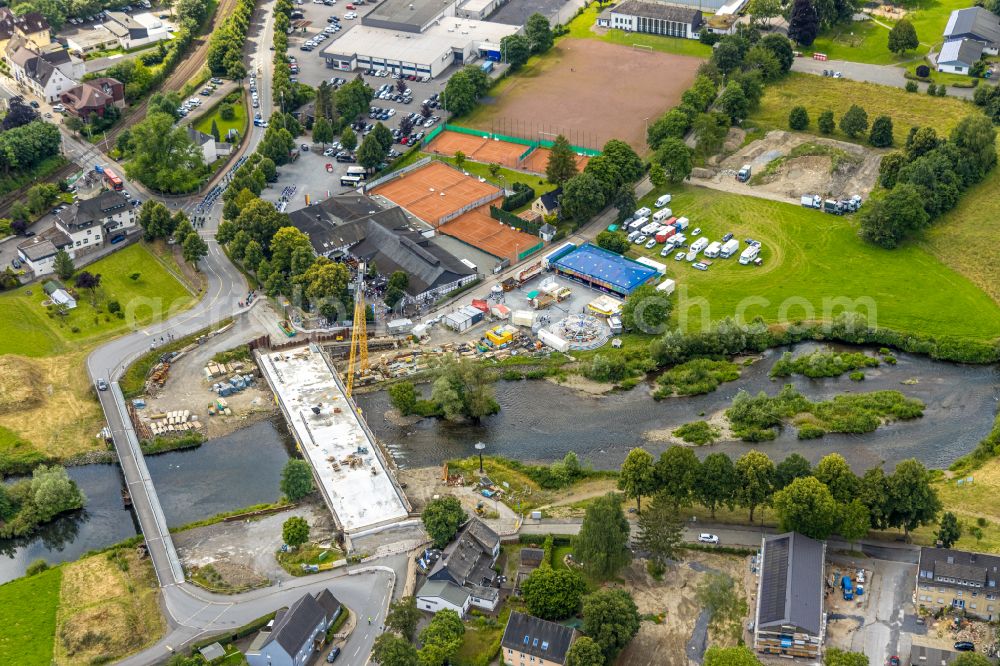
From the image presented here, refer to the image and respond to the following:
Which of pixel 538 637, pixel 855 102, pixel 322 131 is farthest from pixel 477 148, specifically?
pixel 538 637

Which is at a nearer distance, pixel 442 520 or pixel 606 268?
pixel 442 520

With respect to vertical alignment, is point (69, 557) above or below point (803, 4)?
below

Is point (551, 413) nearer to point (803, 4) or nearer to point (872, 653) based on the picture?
point (872, 653)

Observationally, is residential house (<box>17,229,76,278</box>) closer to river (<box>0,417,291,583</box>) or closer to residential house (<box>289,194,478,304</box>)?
residential house (<box>289,194,478,304</box>)

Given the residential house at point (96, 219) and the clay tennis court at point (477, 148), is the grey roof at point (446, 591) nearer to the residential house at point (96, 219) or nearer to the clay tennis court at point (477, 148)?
the residential house at point (96, 219)

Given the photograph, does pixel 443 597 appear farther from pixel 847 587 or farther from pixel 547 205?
pixel 547 205

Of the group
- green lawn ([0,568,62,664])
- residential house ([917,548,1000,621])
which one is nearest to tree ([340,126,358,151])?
green lawn ([0,568,62,664])

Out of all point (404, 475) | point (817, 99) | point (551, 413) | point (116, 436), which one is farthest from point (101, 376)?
point (817, 99)
